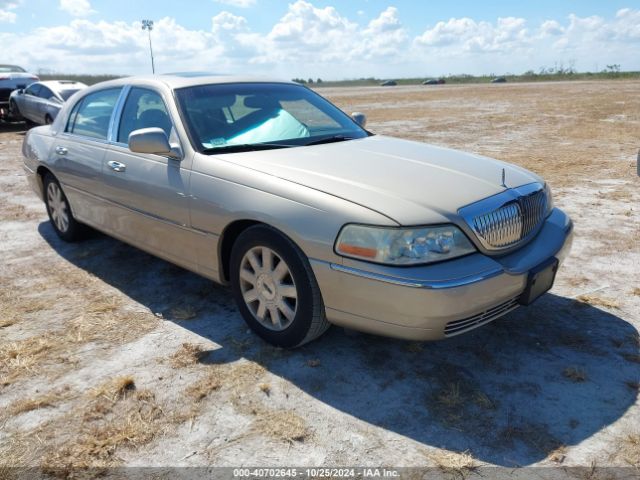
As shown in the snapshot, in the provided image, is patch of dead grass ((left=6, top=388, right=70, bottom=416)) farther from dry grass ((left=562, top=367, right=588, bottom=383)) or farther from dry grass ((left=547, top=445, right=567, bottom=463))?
dry grass ((left=562, top=367, right=588, bottom=383))

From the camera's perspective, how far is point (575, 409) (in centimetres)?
278

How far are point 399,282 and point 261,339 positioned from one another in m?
1.16

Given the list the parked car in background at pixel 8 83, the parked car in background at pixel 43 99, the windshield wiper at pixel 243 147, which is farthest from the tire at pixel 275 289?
the parked car in background at pixel 8 83

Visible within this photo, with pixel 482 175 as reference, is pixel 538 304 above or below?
below

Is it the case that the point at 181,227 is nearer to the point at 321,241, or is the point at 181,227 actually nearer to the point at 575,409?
the point at 321,241

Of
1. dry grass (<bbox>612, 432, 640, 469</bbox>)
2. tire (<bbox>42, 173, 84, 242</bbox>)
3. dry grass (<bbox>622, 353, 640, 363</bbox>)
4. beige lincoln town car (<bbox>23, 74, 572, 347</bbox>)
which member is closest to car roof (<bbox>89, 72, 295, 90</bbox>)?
beige lincoln town car (<bbox>23, 74, 572, 347</bbox>)

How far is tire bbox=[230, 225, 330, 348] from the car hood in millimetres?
391

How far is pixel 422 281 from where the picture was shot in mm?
2689

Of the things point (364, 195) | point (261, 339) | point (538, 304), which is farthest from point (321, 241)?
point (538, 304)

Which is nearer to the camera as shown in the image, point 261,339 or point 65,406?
point 65,406

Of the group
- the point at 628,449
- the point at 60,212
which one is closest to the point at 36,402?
the point at 628,449

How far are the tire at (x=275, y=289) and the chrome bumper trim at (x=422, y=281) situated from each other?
0.91 ft

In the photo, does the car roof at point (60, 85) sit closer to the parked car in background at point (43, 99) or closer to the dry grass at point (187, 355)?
the parked car in background at point (43, 99)

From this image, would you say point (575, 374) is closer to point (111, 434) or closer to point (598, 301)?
point (598, 301)
